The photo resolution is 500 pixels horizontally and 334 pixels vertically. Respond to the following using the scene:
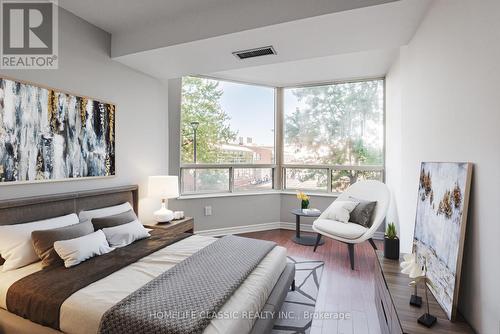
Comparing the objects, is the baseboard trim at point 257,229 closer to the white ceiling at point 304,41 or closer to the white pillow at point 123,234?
the white pillow at point 123,234

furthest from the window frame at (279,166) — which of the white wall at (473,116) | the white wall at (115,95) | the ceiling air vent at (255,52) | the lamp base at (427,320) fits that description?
the lamp base at (427,320)

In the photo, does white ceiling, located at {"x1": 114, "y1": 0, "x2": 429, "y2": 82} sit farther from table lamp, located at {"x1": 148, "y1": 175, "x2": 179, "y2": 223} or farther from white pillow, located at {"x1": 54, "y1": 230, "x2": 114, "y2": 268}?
white pillow, located at {"x1": 54, "y1": 230, "x2": 114, "y2": 268}

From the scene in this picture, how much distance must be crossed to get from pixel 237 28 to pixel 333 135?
2.83 metres

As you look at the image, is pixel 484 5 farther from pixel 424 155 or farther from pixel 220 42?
pixel 220 42

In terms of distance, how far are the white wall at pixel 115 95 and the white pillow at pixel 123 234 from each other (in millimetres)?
652

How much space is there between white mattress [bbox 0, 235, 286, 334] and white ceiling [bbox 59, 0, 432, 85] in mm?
2035

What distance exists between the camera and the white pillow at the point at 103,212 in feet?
8.10

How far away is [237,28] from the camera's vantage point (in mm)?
2301

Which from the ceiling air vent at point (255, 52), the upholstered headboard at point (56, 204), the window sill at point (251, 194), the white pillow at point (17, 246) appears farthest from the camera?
the window sill at point (251, 194)

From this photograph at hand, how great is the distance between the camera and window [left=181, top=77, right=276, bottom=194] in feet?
13.7

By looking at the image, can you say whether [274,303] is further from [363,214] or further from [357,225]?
[363,214]

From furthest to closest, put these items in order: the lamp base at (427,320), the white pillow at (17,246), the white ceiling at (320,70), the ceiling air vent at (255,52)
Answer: the white ceiling at (320,70) → the ceiling air vent at (255,52) → the white pillow at (17,246) → the lamp base at (427,320)

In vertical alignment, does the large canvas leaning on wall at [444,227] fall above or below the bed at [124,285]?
above

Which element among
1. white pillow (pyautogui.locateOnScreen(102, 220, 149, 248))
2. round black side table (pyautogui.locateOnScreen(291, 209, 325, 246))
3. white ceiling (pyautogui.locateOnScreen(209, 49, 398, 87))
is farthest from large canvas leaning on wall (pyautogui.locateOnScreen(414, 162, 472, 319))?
white pillow (pyautogui.locateOnScreen(102, 220, 149, 248))
